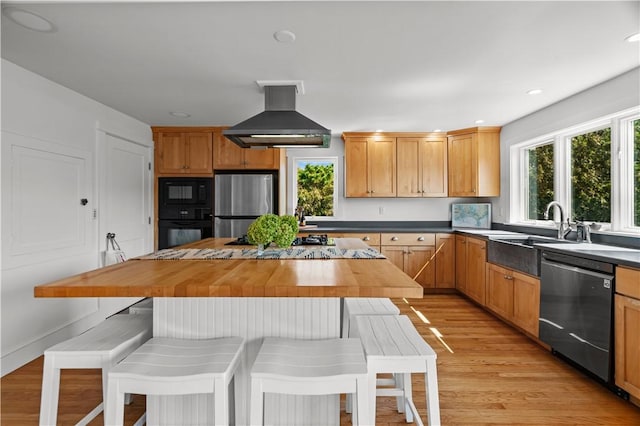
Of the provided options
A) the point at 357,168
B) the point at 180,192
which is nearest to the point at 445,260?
the point at 357,168

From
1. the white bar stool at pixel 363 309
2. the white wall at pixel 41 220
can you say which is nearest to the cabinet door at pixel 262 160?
the white wall at pixel 41 220

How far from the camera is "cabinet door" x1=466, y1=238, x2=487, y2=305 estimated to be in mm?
3764

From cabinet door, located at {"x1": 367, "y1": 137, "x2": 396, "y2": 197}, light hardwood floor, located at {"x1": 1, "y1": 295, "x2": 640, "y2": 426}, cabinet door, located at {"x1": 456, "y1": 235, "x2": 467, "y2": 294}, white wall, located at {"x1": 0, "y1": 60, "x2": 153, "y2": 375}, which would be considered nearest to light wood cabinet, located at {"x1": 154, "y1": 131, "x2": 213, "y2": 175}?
white wall, located at {"x1": 0, "y1": 60, "x2": 153, "y2": 375}

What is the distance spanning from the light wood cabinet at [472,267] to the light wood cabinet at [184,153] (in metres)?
3.42

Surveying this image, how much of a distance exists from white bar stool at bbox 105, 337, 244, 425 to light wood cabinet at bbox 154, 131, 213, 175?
353cm

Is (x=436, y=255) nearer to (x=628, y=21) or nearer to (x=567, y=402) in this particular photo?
(x=567, y=402)

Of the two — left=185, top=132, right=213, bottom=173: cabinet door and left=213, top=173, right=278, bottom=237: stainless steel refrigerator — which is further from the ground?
left=185, top=132, right=213, bottom=173: cabinet door

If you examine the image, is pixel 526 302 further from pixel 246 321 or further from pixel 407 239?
pixel 246 321

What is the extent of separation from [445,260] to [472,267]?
50cm

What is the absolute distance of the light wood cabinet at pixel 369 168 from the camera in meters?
4.77

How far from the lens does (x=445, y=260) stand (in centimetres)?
450

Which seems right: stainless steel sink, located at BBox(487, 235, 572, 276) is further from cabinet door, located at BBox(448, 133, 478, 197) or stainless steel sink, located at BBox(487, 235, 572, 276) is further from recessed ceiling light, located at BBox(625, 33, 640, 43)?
recessed ceiling light, located at BBox(625, 33, 640, 43)

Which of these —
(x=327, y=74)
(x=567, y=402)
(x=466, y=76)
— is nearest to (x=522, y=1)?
(x=466, y=76)

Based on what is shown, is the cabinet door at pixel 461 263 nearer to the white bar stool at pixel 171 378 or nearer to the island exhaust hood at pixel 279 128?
the island exhaust hood at pixel 279 128
